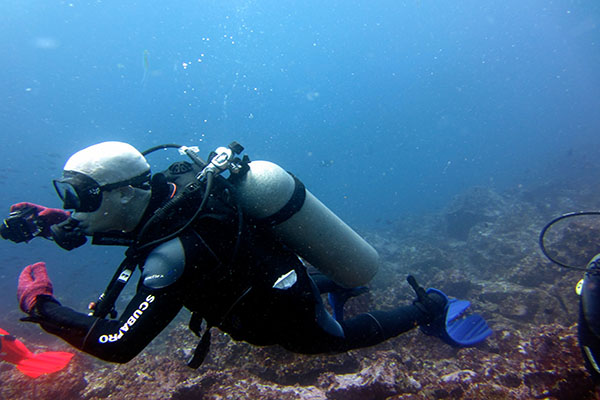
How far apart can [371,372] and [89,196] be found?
3.65 meters

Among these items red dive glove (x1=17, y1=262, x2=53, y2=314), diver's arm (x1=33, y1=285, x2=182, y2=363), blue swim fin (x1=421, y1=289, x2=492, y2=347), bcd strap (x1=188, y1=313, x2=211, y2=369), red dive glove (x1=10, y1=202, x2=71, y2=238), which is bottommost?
blue swim fin (x1=421, y1=289, x2=492, y2=347)

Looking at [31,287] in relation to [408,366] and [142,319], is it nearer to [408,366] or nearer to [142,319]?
[142,319]

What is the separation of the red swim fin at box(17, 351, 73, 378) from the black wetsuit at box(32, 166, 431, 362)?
13.1ft

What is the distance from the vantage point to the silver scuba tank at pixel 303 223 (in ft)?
8.76

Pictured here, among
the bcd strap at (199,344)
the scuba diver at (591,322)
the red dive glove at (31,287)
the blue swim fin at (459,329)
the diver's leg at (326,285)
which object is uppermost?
the red dive glove at (31,287)

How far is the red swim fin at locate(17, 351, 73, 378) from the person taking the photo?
478cm

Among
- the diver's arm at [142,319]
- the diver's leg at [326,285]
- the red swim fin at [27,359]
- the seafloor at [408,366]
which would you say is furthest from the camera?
the red swim fin at [27,359]

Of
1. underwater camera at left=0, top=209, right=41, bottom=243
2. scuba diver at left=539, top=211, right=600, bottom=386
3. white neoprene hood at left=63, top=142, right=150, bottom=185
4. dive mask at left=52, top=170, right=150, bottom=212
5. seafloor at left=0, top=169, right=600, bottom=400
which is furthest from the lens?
seafloor at left=0, top=169, right=600, bottom=400

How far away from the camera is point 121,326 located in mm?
2029

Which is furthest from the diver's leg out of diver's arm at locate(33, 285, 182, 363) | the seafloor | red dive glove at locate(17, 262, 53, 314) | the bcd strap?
red dive glove at locate(17, 262, 53, 314)

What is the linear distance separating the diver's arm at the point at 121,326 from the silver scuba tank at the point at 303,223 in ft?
3.53

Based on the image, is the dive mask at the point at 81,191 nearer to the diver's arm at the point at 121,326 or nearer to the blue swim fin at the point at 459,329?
the diver's arm at the point at 121,326

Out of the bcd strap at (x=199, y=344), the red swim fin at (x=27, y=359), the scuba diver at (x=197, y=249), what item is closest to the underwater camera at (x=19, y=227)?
the scuba diver at (x=197, y=249)

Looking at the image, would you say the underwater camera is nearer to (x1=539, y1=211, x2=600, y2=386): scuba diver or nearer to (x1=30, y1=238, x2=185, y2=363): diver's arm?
(x1=30, y1=238, x2=185, y2=363): diver's arm
